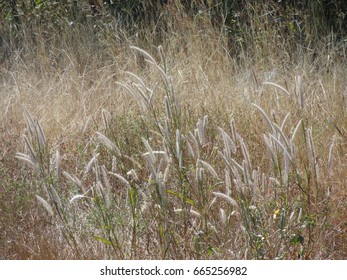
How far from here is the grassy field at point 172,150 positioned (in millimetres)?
3105

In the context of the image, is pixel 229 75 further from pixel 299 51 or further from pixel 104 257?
pixel 104 257

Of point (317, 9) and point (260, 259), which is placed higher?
point (260, 259)

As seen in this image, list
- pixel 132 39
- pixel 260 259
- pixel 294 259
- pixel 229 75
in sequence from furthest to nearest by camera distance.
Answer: pixel 132 39, pixel 229 75, pixel 294 259, pixel 260 259

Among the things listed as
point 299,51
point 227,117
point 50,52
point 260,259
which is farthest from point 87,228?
point 50,52

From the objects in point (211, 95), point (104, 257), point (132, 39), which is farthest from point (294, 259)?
point (132, 39)

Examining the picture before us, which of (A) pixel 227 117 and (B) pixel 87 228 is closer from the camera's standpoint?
(B) pixel 87 228

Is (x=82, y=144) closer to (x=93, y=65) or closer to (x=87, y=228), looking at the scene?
(x=87, y=228)

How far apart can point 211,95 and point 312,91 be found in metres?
0.70

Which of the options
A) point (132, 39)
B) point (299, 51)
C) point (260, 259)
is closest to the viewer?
point (260, 259)

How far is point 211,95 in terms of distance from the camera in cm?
520

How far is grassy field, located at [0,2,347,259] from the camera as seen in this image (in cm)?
311

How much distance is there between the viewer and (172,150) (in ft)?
10.2

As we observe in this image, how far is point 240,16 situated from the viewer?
7.46 meters

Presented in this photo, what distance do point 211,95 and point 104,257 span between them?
2.10 meters
